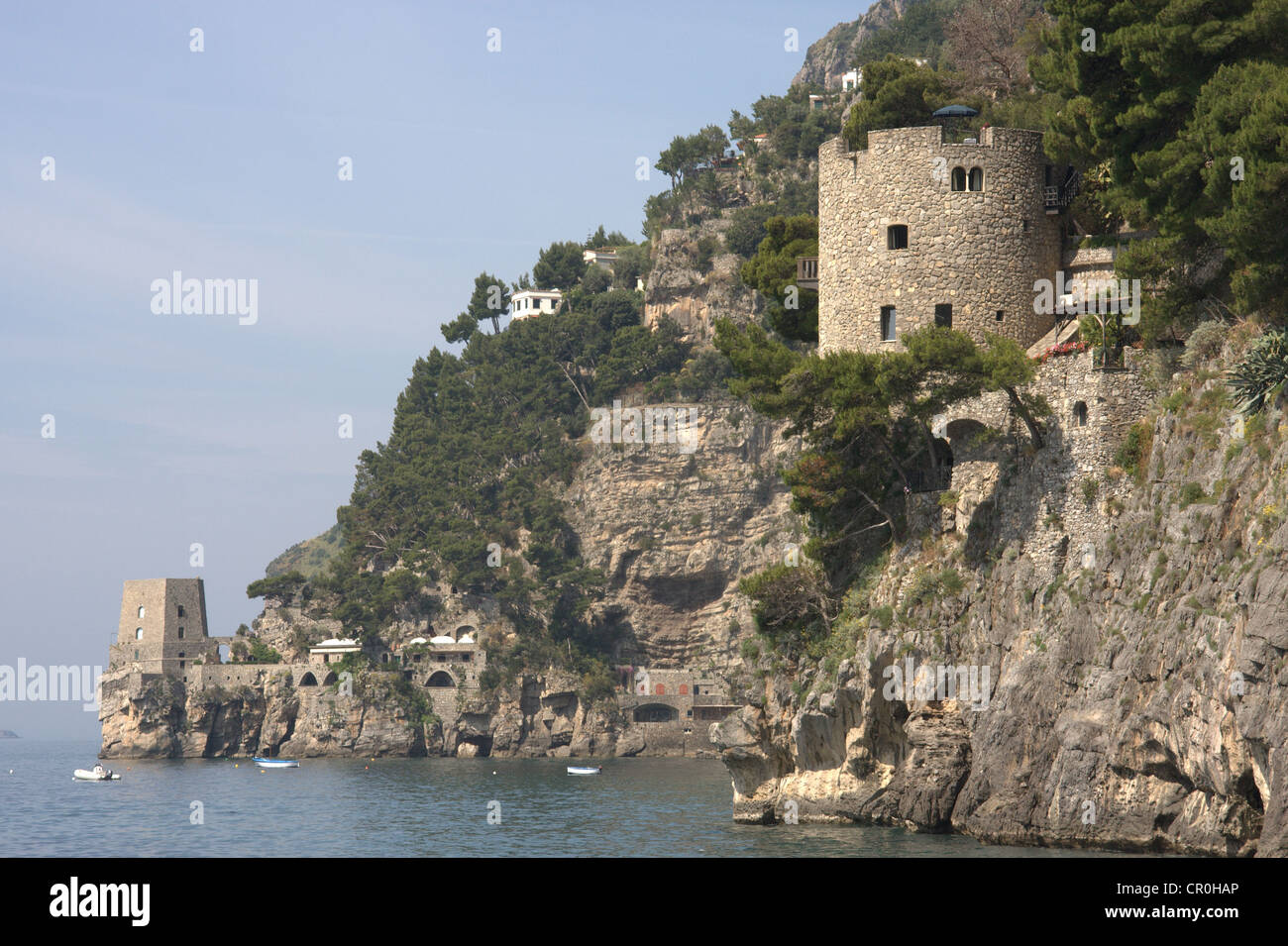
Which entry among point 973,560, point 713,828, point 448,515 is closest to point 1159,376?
point 973,560

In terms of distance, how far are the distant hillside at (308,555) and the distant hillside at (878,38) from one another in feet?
269

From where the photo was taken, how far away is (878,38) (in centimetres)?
11031

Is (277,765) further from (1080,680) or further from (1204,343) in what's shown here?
(1204,343)

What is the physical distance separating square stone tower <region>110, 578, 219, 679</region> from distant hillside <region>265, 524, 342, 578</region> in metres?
70.3

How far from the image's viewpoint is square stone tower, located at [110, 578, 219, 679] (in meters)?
102

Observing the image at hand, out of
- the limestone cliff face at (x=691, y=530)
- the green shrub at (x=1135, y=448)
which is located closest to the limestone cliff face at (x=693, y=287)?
the limestone cliff face at (x=691, y=530)

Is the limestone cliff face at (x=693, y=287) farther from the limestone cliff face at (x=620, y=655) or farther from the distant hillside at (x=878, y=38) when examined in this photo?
the distant hillside at (x=878, y=38)

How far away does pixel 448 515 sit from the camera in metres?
102

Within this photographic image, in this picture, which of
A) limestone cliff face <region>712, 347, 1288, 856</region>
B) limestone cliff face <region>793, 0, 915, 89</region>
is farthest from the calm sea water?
limestone cliff face <region>793, 0, 915, 89</region>

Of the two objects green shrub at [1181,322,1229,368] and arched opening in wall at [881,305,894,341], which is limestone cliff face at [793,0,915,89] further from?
green shrub at [1181,322,1229,368]

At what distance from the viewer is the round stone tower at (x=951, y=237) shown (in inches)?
1505

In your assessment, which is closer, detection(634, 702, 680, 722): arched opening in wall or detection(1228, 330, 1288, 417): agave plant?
detection(1228, 330, 1288, 417): agave plant

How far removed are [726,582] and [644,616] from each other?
6664 millimetres

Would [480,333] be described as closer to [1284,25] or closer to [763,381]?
[763,381]
